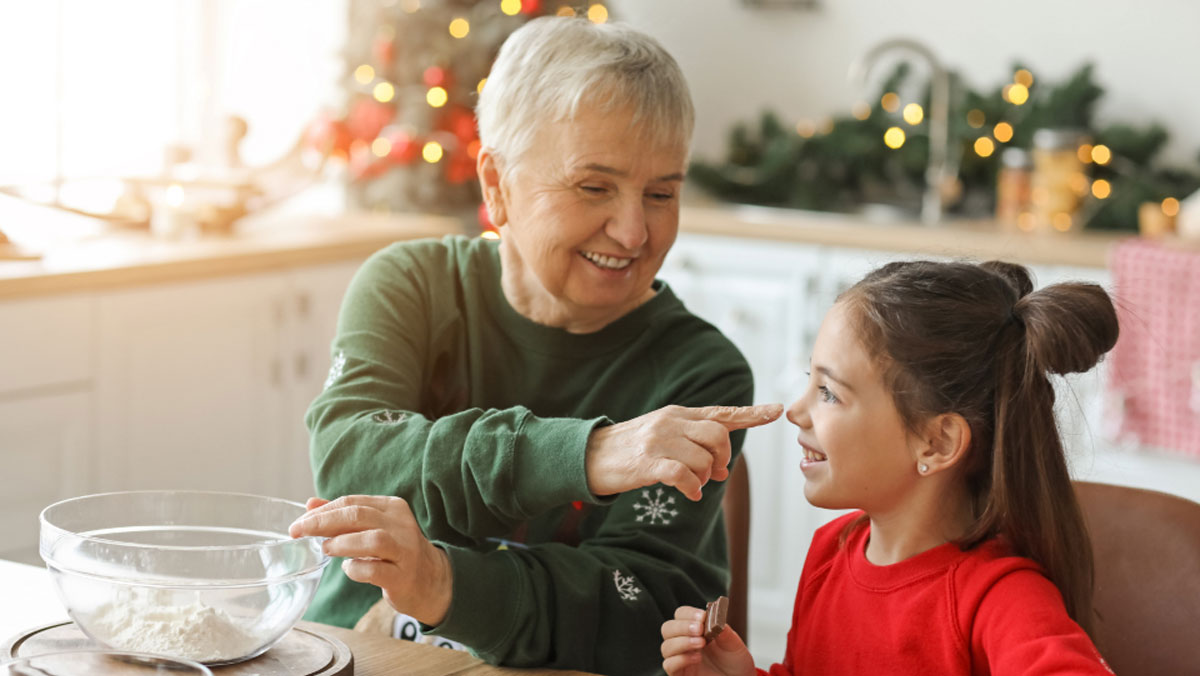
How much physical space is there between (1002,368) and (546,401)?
51 cm

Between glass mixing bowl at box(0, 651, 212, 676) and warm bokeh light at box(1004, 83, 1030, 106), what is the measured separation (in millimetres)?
3209

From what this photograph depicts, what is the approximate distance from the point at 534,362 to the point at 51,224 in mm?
2069

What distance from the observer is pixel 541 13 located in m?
3.78

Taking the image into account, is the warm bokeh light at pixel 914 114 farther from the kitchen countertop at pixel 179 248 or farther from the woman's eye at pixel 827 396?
the woman's eye at pixel 827 396

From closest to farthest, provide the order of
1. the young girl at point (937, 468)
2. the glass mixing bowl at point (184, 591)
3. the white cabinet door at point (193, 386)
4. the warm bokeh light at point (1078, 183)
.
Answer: the glass mixing bowl at point (184, 591) < the young girl at point (937, 468) < the white cabinet door at point (193, 386) < the warm bokeh light at point (1078, 183)

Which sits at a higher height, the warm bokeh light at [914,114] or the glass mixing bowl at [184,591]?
the warm bokeh light at [914,114]

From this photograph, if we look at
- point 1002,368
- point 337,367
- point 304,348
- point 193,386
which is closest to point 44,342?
point 193,386

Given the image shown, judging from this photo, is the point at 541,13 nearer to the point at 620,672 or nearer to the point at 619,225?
the point at 619,225

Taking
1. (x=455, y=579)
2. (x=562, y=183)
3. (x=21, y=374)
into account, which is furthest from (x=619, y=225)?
(x=21, y=374)

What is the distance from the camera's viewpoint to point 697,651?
1204 millimetres

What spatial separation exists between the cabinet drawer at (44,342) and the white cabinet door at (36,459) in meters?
0.04

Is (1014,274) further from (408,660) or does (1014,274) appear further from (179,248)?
(179,248)

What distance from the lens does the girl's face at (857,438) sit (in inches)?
51.9

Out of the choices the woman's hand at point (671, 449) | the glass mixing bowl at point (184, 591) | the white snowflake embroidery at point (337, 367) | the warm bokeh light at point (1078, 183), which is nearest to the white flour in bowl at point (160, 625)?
the glass mixing bowl at point (184, 591)
